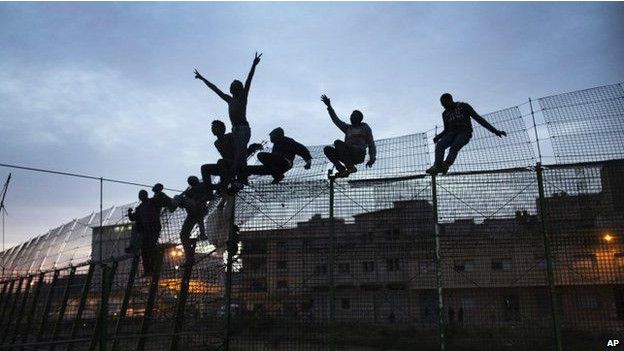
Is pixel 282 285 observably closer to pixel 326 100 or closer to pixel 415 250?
pixel 415 250

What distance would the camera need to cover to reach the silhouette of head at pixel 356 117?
934 cm

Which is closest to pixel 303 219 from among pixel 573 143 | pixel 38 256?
pixel 573 143

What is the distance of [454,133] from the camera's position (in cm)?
794

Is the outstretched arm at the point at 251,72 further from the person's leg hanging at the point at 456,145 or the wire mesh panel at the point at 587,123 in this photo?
the wire mesh panel at the point at 587,123

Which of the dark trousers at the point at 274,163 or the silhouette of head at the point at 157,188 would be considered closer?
the dark trousers at the point at 274,163

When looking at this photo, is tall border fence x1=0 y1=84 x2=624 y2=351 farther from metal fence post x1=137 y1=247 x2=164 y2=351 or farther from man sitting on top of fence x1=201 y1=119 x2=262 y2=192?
man sitting on top of fence x1=201 y1=119 x2=262 y2=192

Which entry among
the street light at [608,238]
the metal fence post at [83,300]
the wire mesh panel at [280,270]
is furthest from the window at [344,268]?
the metal fence post at [83,300]

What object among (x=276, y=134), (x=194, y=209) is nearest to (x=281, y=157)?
(x=276, y=134)

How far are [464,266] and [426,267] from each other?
1.13 m

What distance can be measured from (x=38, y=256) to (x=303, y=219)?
46.9ft

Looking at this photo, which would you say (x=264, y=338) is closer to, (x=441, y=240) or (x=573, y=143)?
(x=441, y=240)

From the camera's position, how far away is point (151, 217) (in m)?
9.57

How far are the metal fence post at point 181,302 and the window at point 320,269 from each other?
210 centimetres

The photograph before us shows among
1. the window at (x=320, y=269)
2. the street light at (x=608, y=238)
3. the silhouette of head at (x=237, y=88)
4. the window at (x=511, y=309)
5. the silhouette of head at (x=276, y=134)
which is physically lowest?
the window at (x=511, y=309)
